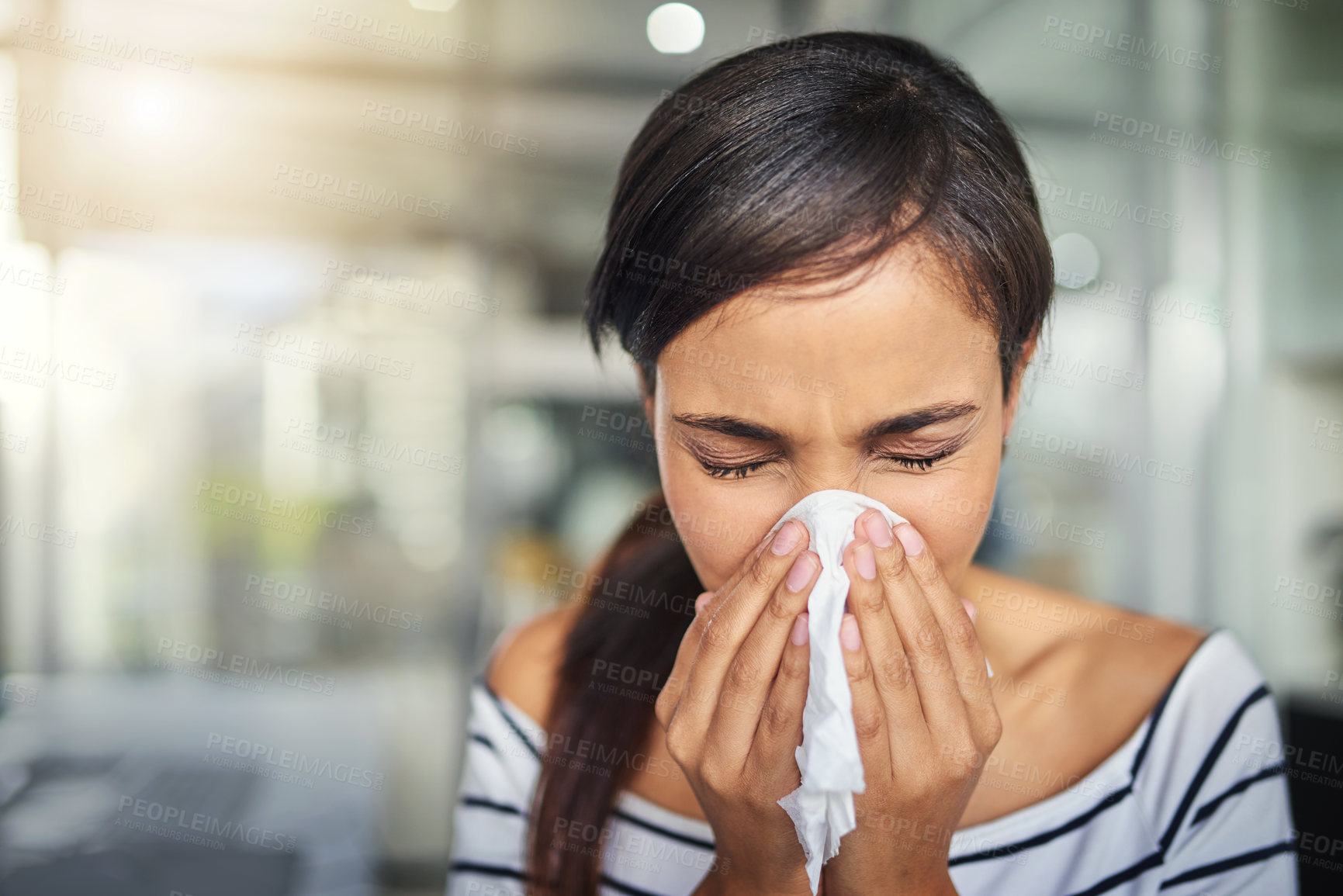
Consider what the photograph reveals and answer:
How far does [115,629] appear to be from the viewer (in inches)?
120

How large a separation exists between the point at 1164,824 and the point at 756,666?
0.61 m

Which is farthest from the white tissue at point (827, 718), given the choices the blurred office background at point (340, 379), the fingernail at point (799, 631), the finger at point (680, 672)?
the blurred office background at point (340, 379)

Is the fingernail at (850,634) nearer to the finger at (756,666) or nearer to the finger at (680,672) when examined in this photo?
the finger at (756,666)

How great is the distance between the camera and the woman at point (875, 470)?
762mm

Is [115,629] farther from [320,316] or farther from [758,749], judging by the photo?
[758,749]

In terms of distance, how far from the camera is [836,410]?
2.49ft

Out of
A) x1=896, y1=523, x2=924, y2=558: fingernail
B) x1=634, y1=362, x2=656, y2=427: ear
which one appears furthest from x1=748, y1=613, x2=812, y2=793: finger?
x1=634, y1=362, x2=656, y2=427: ear

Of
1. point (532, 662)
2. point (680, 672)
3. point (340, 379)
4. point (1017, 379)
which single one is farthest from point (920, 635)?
point (340, 379)

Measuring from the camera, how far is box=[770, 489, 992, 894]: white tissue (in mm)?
707

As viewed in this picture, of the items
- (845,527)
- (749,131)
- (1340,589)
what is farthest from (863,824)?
(1340,589)

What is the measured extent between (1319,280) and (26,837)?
11.5 ft

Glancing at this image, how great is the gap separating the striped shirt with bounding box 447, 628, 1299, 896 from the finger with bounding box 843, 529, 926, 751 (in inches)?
12.5

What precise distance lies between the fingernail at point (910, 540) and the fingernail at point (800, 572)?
92 millimetres

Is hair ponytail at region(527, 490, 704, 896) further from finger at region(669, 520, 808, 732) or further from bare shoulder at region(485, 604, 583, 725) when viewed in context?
finger at region(669, 520, 808, 732)
